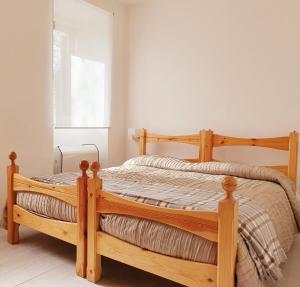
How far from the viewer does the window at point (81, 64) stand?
337cm

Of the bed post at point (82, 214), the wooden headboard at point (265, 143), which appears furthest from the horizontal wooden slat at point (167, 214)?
the wooden headboard at point (265, 143)

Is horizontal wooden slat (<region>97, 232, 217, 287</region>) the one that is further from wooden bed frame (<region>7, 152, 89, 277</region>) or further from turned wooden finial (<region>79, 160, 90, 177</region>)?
turned wooden finial (<region>79, 160, 90, 177</region>)

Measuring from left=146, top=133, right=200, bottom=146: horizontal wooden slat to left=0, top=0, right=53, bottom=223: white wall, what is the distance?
1197 mm

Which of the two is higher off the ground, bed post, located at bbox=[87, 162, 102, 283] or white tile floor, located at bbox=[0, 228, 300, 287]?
bed post, located at bbox=[87, 162, 102, 283]

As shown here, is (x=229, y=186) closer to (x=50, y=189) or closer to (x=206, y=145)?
(x=50, y=189)

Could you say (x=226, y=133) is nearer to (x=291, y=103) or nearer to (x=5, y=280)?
(x=291, y=103)

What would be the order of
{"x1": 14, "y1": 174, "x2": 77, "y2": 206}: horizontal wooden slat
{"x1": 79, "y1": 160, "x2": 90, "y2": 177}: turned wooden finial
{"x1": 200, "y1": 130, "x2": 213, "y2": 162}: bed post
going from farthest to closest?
{"x1": 200, "y1": 130, "x2": 213, "y2": 162}: bed post → {"x1": 14, "y1": 174, "x2": 77, "y2": 206}: horizontal wooden slat → {"x1": 79, "y1": 160, "x2": 90, "y2": 177}: turned wooden finial

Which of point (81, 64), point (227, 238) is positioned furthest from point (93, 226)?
point (81, 64)

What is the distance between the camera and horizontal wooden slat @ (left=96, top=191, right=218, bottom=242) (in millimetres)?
1417

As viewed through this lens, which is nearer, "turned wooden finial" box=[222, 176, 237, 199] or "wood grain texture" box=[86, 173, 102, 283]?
"turned wooden finial" box=[222, 176, 237, 199]

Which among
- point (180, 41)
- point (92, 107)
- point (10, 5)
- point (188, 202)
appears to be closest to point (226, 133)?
point (180, 41)

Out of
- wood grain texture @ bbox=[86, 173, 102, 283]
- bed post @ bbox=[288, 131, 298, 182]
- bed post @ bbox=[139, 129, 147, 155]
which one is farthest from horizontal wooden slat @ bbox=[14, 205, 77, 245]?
bed post @ bbox=[288, 131, 298, 182]

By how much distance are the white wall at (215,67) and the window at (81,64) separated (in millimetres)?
376

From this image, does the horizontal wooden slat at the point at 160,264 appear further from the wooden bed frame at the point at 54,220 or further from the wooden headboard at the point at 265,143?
the wooden headboard at the point at 265,143
